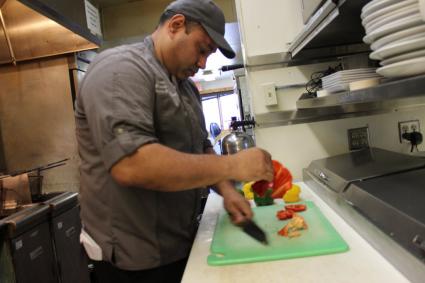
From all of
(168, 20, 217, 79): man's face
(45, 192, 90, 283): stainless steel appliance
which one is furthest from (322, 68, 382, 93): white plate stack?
(45, 192, 90, 283): stainless steel appliance

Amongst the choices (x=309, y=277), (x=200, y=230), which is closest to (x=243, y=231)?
(x=200, y=230)

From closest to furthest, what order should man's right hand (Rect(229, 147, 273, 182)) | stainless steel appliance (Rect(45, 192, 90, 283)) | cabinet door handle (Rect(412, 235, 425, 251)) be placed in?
cabinet door handle (Rect(412, 235, 425, 251)) → man's right hand (Rect(229, 147, 273, 182)) → stainless steel appliance (Rect(45, 192, 90, 283))

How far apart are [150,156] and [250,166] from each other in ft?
0.95

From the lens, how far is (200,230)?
3.66 feet

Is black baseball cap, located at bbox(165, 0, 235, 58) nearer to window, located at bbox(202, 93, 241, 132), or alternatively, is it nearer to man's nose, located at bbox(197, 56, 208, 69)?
man's nose, located at bbox(197, 56, 208, 69)

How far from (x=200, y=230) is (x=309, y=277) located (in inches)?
18.3

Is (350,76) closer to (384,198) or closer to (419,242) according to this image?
(384,198)

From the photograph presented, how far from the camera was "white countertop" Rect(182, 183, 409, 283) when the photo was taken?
706mm

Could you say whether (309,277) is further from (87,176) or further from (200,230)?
(87,176)

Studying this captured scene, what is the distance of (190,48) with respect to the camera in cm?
102

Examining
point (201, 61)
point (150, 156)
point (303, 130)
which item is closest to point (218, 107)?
point (303, 130)

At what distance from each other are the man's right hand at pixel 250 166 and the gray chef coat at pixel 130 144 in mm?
212

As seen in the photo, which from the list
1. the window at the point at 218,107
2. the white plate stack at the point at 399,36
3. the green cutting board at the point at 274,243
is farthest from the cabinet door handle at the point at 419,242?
the window at the point at 218,107

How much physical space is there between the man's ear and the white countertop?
2.15 ft
